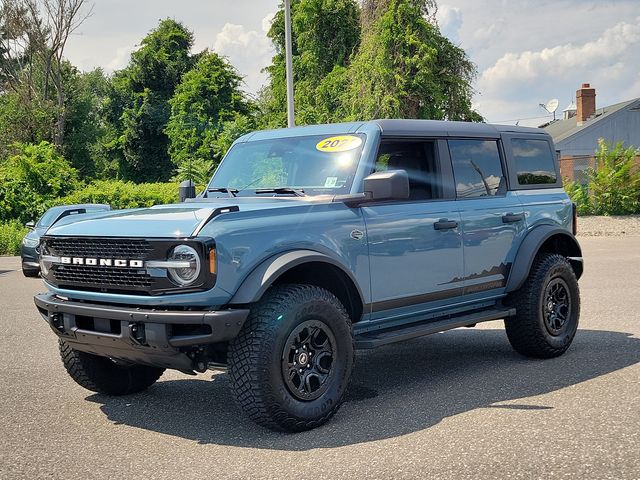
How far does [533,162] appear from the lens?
7391 mm

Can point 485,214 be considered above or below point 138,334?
above

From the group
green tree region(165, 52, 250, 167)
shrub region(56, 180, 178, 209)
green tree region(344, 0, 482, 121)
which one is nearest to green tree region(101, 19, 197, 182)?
green tree region(165, 52, 250, 167)

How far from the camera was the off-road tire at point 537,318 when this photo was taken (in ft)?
22.1

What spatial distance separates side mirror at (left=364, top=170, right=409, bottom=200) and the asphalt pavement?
58.3 inches

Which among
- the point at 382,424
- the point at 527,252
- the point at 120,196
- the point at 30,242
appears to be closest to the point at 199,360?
the point at 382,424

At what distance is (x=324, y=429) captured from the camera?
5070 mm

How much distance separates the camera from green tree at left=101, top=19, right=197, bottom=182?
156ft

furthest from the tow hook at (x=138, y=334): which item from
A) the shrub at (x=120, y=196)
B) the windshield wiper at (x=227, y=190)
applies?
the shrub at (x=120, y=196)

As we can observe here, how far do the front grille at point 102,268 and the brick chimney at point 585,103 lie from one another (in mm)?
44774

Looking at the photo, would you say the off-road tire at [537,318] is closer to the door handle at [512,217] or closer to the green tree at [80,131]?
the door handle at [512,217]

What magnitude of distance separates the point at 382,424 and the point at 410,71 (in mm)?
26238

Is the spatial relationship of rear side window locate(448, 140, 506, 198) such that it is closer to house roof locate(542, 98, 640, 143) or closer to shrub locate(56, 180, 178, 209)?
shrub locate(56, 180, 178, 209)

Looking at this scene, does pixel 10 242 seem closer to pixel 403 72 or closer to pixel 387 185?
pixel 403 72

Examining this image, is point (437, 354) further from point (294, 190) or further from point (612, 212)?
point (612, 212)
